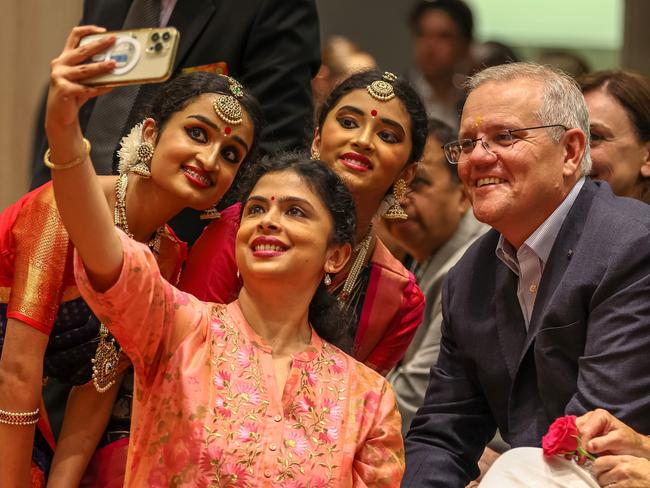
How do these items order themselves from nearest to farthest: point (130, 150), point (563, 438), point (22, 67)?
point (563, 438)
point (130, 150)
point (22, 67)

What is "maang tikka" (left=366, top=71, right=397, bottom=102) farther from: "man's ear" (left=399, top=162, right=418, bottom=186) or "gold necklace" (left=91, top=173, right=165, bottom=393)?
"gold necklace" (left=91, top=173, right=165, bottom=393)

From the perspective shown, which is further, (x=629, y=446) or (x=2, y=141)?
(x=2, y=141)

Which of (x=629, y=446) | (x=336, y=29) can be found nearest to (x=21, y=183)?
(x=336, y=29)

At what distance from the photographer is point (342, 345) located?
2.86m

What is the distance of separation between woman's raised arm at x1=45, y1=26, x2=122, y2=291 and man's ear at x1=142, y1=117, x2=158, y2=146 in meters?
0.72

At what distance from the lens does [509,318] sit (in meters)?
3.03

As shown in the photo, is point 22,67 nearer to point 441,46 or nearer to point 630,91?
point 441,46

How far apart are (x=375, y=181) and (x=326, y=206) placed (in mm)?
528

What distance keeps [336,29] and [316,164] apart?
355 centimetres

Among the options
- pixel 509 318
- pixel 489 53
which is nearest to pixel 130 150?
pixel 509 318

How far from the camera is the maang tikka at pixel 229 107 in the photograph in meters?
3.00

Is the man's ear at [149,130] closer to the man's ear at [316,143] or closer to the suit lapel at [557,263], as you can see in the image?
the man's ear at [316,143]

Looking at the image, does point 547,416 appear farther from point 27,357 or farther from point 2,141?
point 2,141

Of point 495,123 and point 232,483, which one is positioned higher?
point 495,123
